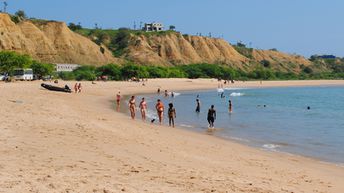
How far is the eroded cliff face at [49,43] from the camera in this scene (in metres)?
95.2

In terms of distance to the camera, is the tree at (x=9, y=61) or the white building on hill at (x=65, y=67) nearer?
the tree at (x=9, y=61)

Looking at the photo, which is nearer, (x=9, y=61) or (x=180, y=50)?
(x=9, y=61)

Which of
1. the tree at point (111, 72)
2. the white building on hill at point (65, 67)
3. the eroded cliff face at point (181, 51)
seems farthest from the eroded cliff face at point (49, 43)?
the eroded cliff face at point (181, 51)

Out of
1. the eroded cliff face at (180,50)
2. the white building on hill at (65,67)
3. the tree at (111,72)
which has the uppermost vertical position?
the eroded cliff face at (180,50)

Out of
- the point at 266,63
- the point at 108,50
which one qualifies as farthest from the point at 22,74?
the point at 266,63

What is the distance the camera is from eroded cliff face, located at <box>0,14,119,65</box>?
95.2 metres

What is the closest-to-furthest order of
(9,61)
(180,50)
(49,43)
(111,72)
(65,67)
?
(9,61)
(111,72)
(65,67)
(49,43)
(180,50)

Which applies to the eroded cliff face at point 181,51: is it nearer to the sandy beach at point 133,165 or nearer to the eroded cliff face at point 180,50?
the eroded cliff face at point 180,50

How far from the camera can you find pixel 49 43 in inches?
4200

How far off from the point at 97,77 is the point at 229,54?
93.7 metres

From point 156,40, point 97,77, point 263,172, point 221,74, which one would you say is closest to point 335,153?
point 263,172

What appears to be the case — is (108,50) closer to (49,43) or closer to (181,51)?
(49,43)

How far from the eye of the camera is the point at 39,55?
10319 cm

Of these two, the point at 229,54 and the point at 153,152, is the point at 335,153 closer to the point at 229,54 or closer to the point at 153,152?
the point at 153,152
